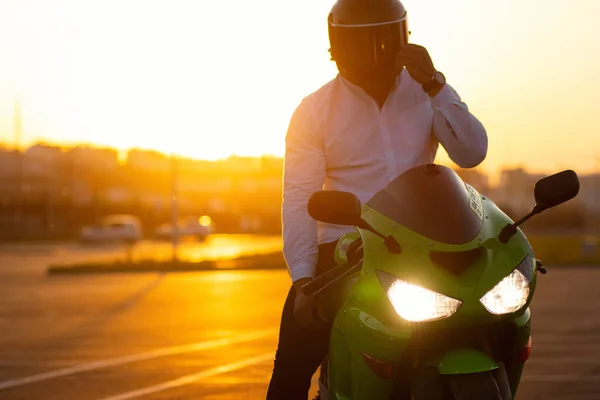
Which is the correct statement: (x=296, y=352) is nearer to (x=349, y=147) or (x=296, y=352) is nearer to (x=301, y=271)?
(x=301, y=271)

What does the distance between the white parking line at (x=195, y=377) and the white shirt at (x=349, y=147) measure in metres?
4.84

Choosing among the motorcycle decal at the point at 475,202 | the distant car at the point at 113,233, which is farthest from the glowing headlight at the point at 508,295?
the distant car at the point at 113,233

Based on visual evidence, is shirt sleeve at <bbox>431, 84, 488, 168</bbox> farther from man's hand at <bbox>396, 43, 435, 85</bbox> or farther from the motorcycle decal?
the motorcycle decal

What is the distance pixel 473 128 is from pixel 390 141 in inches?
14.3

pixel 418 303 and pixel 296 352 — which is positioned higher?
pixel 418 303

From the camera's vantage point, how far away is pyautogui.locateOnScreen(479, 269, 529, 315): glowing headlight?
10.4ft

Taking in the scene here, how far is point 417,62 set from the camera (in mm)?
3736

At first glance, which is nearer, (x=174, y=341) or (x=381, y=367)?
(x=381, y=367)

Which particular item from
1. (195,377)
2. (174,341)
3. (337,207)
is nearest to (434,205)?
(337,207)

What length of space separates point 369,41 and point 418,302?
110cm

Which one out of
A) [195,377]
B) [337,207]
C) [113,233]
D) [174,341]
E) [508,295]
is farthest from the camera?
[113,233]

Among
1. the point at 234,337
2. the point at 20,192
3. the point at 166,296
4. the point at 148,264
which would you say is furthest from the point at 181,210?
the point at 234,337

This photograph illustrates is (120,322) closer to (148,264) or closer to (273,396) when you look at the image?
(273,396)

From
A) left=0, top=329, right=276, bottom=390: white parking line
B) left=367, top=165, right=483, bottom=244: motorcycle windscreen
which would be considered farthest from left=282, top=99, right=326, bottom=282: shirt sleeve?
left=0, top=329, right=276, bottom=390: white parking line
